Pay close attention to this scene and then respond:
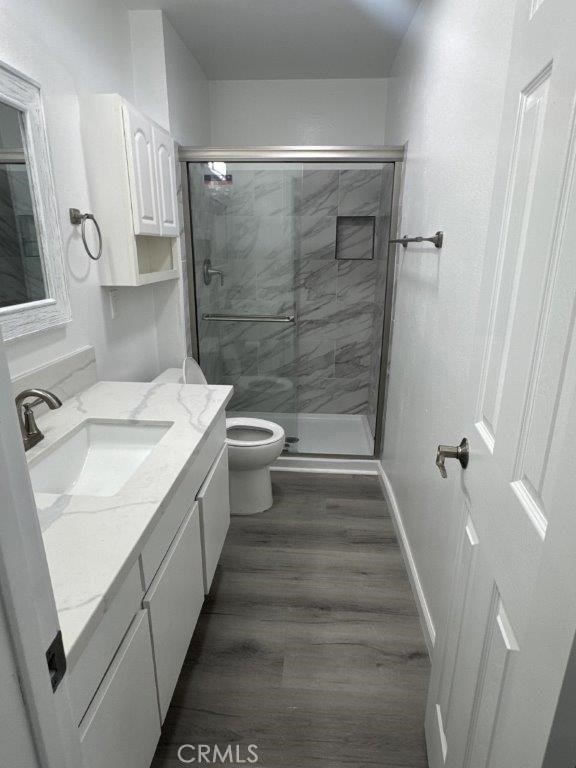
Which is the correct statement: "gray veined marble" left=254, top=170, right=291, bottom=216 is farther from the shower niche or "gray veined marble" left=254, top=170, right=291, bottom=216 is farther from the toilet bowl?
the toilet bowl

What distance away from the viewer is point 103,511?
1.00 m

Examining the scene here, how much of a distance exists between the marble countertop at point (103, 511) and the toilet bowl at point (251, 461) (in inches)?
26.1

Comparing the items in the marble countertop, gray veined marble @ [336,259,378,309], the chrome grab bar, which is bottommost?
the marble countertop

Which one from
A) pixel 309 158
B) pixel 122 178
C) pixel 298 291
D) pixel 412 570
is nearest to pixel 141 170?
pixel 122 178

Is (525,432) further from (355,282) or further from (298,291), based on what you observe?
(355,282)

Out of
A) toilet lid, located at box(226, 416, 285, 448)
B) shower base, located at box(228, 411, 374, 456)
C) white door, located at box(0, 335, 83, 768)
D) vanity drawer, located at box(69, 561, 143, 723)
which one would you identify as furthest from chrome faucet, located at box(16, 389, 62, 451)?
shower base, located at box(228, 411, 374, 456)

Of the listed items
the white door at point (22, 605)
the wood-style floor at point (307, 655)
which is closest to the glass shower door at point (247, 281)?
the wood-style floor at point (307, 655)

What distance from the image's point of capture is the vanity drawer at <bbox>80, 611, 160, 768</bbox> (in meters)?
0.81

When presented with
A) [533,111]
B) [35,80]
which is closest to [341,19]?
[35,80]

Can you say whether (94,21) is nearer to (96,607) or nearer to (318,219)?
(318,219)

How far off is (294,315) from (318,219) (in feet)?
2.61

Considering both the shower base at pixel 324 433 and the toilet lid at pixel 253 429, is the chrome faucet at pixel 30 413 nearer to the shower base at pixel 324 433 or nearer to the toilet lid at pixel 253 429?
the toilet lid at pixel 253 429

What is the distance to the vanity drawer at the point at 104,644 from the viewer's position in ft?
2.43

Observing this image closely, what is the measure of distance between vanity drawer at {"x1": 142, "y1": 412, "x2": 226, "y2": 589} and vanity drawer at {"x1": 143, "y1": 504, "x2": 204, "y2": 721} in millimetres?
41
